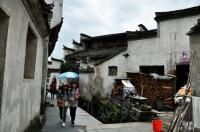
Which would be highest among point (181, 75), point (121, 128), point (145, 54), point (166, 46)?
point (166, 46)

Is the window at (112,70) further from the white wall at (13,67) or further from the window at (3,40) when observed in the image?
the window at (3,40)

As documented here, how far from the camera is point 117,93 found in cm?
1869

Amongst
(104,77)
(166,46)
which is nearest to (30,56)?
(166,46)

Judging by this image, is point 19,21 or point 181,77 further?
point 181,77

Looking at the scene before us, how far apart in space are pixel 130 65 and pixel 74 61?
35.0 feet

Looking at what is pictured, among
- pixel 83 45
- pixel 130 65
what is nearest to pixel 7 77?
pixel 130 65

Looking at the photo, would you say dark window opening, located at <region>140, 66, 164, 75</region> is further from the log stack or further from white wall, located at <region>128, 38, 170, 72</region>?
the log stack

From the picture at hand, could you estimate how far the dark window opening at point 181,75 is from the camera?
16.4 meters

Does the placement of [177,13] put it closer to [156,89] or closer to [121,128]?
[156,89]

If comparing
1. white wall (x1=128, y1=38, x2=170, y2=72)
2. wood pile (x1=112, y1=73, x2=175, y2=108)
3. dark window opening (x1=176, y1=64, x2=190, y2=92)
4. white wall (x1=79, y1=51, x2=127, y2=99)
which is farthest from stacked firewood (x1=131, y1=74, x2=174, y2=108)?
white wall (x1=79, y1=51, x2=127, y2=99)

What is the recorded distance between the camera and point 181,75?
55.2 ft

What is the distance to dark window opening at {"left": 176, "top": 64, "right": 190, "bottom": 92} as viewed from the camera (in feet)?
53.9

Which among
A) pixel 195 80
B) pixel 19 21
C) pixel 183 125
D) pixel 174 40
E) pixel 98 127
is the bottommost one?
pixel 98 127

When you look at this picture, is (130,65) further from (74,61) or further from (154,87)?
(74,61)
